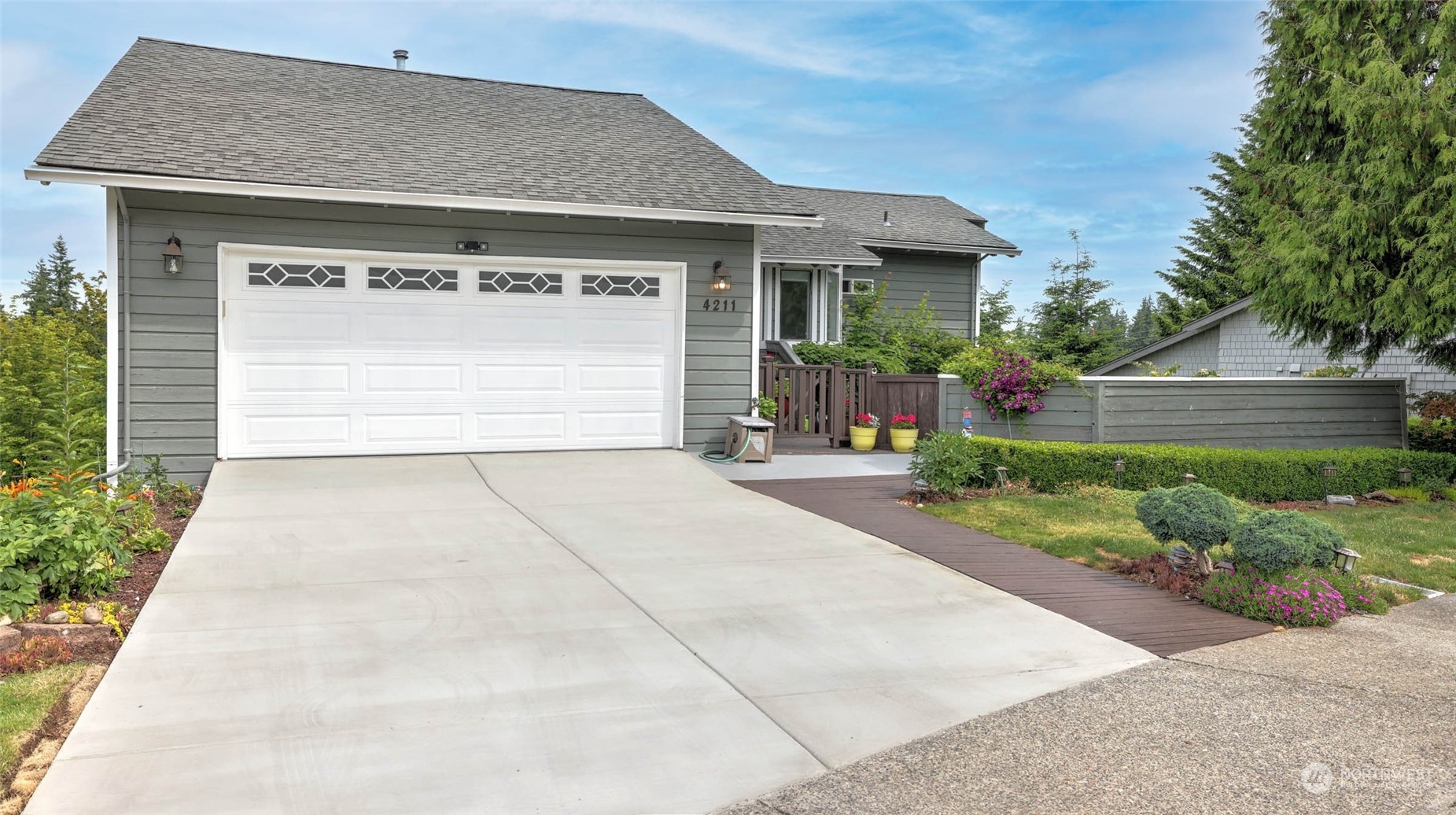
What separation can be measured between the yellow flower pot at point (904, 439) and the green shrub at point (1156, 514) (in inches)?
247

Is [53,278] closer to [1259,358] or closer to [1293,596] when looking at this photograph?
[1259,358]

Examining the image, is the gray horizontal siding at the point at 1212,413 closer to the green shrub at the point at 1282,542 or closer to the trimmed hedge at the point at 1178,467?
the trimmed hedge at the point at 1178,467

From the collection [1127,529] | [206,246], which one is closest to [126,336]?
[206,246]

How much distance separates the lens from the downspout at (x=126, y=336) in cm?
916

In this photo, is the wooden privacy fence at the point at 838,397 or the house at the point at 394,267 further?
the wooden privacy fence at the point at 838,397

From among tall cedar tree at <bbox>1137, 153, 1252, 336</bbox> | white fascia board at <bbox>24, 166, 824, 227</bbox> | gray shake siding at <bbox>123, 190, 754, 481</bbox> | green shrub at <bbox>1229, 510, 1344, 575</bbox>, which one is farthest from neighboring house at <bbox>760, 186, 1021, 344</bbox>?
tall cedar tree at <bbox>1137, 153, 1252, 336</bbox>

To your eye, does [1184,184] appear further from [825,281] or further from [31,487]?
[31,487]

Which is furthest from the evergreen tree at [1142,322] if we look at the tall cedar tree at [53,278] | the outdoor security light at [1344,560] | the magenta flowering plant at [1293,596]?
the magenta flowering plant at [1293,596]

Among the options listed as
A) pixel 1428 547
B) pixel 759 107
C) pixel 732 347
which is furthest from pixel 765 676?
pixel 759 107

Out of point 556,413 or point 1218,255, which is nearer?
point 556,413

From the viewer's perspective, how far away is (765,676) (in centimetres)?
437

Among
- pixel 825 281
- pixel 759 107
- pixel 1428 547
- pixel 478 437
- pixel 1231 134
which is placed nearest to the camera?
pixel 1428 547

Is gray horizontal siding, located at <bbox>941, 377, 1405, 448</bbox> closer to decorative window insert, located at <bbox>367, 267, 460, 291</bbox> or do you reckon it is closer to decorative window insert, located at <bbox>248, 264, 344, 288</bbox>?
decorative window insert, located at <bbox>367, 267, 460, 291</bbox>

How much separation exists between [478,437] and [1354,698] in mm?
8384
